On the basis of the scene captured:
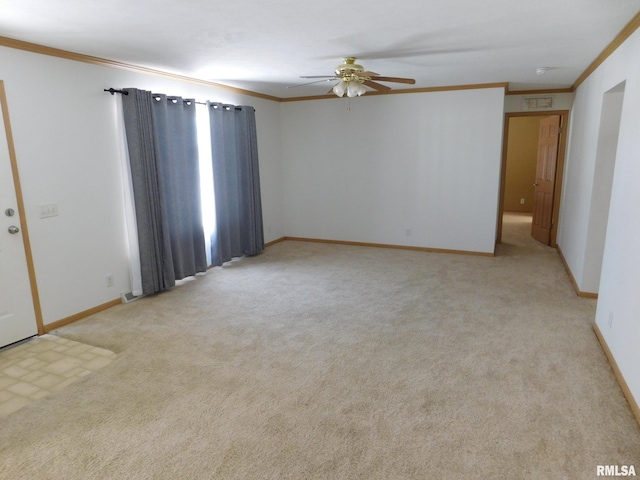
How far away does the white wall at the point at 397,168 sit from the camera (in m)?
5.75

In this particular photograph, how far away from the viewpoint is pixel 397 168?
6.24m

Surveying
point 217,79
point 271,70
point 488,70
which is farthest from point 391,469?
point 217,79

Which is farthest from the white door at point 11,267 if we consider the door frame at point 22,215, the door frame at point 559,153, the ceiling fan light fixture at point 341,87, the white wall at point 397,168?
the door frame at point 559,153

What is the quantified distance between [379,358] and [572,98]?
514 centimetres

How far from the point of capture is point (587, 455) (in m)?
2.05

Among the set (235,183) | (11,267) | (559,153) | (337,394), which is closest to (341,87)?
(235,183)

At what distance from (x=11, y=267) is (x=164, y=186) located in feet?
5.40

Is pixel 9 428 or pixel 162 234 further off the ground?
pixel 162 234

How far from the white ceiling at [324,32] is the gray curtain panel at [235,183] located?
958mm

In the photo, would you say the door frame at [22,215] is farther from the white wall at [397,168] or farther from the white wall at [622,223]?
the white wall at [622,223]

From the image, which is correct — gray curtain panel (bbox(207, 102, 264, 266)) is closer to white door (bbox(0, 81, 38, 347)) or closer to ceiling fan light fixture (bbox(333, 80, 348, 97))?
ceiling fan light fixture (bbox(333, 80, 348, 97))

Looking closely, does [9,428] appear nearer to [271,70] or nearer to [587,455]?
[587,455]

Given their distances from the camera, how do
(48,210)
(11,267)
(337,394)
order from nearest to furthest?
(337,394)
(11,267)
(48,210)

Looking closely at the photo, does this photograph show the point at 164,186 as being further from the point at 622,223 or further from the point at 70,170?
the point at 622,223
